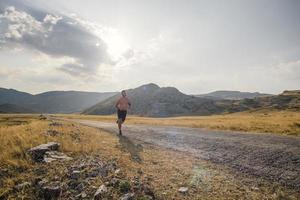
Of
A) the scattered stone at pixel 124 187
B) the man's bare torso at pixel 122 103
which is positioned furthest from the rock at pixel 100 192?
the man's bare torso at pixel 122 103

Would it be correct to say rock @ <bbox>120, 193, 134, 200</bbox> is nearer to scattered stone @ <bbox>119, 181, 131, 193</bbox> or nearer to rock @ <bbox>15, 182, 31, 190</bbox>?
scattered stone @ <bbox>119, 181, 131, 193</bbox>

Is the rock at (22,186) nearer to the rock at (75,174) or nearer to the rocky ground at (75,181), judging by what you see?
the rocky ground at (75,181)

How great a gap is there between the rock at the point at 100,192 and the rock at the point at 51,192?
112 cm

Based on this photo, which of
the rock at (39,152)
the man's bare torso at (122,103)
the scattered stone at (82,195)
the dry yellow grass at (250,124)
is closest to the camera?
the scattered stone at (82,195)

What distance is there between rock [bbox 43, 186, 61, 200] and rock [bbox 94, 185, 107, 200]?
1.12 m

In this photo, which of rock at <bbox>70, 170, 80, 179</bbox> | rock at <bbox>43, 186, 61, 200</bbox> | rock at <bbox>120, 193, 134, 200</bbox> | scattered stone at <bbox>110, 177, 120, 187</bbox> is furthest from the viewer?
rock at <bbox>70, 170, 80, 179</bbox>

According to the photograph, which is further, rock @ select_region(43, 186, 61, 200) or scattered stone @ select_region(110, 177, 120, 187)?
scattered stone @ select_region(110, 177, 120, 187)

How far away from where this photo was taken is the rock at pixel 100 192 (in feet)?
22.6

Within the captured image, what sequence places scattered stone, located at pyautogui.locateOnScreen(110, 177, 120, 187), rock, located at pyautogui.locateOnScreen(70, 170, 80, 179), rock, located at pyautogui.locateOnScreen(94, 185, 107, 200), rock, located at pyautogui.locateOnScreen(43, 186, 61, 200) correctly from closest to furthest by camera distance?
rock, located at pyautogui.locateOnScreen(94, 185, 107, 200), rock, located at pyautogui.locateOnScreen(43, 186, 61, 200), scattered stone, located at pyautogui.locateOnScreen(110, 177, 120, 187), rock, located at pyautogui.locateOnScreen(70, 170, 80, 179)

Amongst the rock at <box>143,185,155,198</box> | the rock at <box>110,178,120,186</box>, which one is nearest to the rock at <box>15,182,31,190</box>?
the rock at <box>110,178,120,186</box>

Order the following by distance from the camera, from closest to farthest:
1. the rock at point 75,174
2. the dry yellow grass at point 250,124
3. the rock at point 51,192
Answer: the rock at point 51,192 < the rock at point 75,174 < the dry yellow grass at point 250,124

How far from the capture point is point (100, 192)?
698 centimetres

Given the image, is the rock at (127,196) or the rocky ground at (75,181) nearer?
the rock at (127,196)

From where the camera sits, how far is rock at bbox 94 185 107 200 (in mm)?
6885
